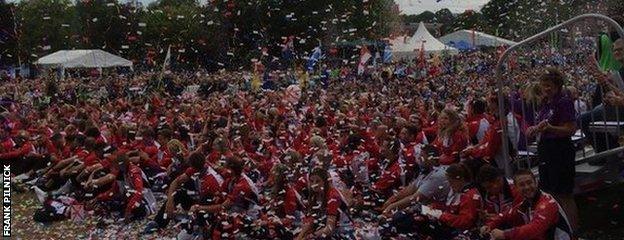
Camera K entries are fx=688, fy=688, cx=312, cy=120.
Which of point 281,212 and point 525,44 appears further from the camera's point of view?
point 281,212

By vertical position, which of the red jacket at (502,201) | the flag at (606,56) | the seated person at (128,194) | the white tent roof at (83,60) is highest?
the flag at (606,56)

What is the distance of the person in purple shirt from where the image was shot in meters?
5.79

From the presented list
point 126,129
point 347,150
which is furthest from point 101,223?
point 347,150

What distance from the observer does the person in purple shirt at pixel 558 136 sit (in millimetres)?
5785

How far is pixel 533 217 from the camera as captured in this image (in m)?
4.92

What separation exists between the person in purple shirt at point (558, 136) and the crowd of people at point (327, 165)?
0.04 feet

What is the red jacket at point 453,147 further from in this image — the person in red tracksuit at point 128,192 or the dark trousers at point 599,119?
the person in red tracksuit at point 128,192

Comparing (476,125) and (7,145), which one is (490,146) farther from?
(7,145)

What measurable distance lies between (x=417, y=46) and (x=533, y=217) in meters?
31.3

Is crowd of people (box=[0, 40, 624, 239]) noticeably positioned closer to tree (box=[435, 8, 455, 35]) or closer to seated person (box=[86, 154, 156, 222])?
seated person (box=[86, 154, 156, 222])

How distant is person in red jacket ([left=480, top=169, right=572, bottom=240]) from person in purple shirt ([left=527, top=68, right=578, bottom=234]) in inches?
32.8

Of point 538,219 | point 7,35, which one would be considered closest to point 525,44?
point 538,219

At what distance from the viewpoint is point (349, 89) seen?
1906cm

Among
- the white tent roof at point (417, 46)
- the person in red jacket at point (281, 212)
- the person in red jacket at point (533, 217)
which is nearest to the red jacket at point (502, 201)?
the person in red jacket at point (533, 217)
